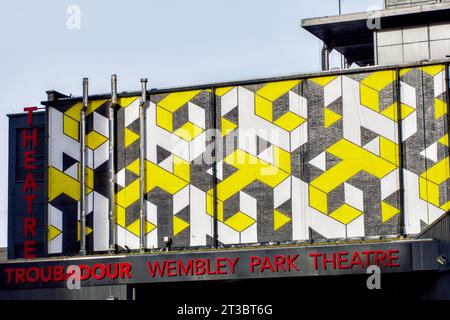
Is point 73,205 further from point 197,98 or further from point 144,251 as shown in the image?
point 197,98

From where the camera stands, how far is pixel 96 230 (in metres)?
67.9

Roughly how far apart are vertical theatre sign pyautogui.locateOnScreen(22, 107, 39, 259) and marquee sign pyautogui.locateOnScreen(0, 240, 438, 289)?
22.2ft

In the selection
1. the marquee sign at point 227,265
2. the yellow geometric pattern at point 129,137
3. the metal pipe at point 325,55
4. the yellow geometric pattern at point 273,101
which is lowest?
the marquee sign at point 227,265

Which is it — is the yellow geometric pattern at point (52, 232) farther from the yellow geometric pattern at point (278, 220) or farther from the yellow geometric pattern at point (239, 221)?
the yellow geometric pattern at point (278, 220)

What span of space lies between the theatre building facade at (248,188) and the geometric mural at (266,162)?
8 cm

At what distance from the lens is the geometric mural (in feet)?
204

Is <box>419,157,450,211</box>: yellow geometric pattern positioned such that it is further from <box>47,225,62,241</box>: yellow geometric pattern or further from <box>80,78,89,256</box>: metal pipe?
<box>47,225,62,241</box>: yellow geometric pattern

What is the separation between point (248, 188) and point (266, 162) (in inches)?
77.9

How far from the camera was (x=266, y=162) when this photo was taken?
2549 inches

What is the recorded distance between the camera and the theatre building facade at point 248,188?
2415 inches

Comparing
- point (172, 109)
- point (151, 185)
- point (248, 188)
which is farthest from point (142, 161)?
point (248, 188)

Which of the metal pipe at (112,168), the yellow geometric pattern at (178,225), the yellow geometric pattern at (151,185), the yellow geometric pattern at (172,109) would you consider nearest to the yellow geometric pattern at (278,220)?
the yellow geometric pattern at (178,225)

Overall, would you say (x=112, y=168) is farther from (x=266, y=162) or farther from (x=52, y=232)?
(x=266, y=162)
